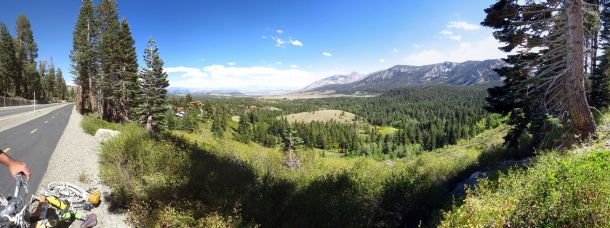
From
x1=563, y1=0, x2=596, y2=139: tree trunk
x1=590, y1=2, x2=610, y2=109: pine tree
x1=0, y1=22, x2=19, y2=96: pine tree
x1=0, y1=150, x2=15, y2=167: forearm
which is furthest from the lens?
x1=0, y1=22, x2=19, y2=96: pine tree

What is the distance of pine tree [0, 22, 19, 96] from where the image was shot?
52.1m

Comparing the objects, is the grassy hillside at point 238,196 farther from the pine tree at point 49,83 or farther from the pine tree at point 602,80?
the pine tree at point 49,83

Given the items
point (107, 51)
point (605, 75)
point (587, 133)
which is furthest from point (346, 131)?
point (587, 133)

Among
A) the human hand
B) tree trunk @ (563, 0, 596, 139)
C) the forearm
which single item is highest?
tree trunk @ (563, 0, 596, 139)

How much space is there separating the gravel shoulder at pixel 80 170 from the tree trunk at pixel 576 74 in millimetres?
13829

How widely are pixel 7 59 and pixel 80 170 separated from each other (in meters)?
66.5

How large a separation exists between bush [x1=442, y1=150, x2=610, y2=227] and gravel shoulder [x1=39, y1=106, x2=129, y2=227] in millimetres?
7872

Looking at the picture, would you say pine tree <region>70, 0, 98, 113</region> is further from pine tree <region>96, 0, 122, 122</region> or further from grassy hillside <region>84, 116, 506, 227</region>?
grassy hillside <region>84, 116, 506, 227</region>

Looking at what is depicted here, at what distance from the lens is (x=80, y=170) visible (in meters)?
10.3

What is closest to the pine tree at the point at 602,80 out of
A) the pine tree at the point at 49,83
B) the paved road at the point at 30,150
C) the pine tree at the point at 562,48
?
the pine tree at the point at 562,48

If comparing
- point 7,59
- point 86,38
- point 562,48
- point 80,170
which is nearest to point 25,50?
point 7,59

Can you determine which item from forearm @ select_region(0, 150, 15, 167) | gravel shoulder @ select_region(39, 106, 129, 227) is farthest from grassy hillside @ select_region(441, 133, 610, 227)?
gravel shoulder @ select_region(39, 106, 129, 227)

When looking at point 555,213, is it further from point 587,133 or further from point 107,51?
point 107,51

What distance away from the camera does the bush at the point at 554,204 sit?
5.17 meters
